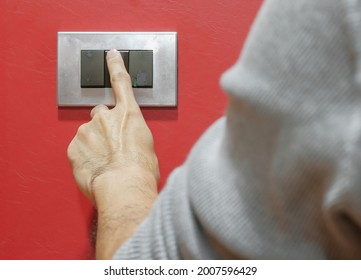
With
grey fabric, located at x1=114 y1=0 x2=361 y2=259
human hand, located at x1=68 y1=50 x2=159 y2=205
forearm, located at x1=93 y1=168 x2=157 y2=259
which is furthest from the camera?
human hand, located at x1=68 y1=50 x2=159 y2=205

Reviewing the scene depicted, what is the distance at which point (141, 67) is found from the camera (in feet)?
2.40

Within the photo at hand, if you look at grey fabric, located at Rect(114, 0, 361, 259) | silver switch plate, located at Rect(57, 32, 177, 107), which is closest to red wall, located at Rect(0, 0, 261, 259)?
silver switch plate, located at Rect(57, 32, 177, 107)

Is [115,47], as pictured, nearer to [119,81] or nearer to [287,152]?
[119,81]

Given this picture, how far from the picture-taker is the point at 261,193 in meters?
0.40

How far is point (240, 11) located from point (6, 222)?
44 cm

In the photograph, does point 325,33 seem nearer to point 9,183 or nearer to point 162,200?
point 162,200

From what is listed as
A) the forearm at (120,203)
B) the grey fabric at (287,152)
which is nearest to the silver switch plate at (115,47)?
the forearm at (120,203)

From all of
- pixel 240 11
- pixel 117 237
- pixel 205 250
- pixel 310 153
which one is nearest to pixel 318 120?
pixel 310 153

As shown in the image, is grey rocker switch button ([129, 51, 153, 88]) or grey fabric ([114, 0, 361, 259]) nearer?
grey fabric ([114, 0, 361, 259])

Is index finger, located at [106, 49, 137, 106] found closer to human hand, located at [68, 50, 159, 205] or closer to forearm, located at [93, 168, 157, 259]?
human hand, located at [68, 50, 159, 205]

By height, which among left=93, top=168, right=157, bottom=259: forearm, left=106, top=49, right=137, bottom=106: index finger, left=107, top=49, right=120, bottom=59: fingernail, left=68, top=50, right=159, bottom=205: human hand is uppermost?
left=107, top=49, right=120, bottom=59: fingernail

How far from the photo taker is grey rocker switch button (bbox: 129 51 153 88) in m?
0.73

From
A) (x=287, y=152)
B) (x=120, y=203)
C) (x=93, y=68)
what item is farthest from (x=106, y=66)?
(x=287, y=152)

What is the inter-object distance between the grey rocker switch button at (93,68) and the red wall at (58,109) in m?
0.04
